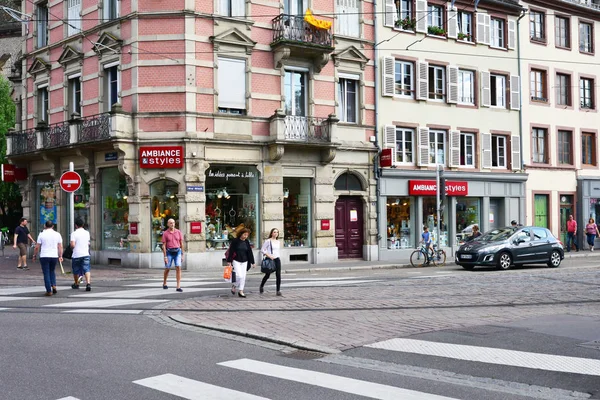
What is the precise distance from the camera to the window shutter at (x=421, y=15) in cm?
2886

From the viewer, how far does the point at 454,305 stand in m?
12.5

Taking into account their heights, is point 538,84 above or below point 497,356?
above

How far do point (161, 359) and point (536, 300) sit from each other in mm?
8037

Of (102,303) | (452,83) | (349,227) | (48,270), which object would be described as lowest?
(102,303)

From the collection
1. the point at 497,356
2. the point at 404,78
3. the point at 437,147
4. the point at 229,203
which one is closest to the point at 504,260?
the point at 437,147

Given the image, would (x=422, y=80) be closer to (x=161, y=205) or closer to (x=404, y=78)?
(x=404, y=78)

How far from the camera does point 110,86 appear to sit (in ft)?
80.5

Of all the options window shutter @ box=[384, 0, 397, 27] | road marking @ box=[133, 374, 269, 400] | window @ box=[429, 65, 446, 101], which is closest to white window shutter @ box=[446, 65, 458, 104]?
window @ box=[429, 65, 446, 101]

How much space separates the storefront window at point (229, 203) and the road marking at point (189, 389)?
16.5 m

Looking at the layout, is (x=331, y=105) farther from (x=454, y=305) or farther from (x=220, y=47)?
(x=454, y=305)

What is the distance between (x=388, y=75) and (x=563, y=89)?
12.1 metres

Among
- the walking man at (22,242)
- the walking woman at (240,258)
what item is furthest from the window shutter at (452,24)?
the walking woman at (240,258)

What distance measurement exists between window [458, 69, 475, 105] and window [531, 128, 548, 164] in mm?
4596

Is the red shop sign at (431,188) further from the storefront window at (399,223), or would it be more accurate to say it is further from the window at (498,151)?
the window at (498,151)
